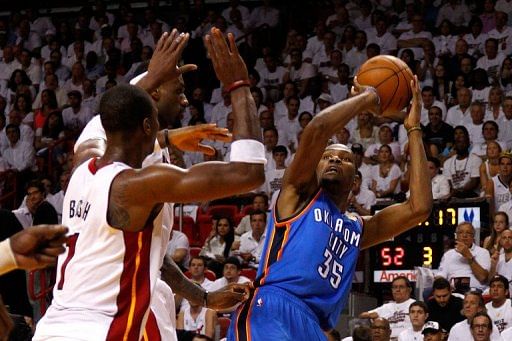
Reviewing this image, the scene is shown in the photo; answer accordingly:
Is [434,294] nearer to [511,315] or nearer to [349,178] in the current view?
[511,315]

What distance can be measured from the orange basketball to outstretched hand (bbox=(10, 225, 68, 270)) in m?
3.08

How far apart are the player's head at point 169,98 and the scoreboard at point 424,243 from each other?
661cm

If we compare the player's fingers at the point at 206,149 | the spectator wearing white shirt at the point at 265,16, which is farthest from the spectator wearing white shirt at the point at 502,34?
the player's fingers at the point at 206,149

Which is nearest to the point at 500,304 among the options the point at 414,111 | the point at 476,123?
the point at 476,123

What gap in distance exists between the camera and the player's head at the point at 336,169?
5.75 metres

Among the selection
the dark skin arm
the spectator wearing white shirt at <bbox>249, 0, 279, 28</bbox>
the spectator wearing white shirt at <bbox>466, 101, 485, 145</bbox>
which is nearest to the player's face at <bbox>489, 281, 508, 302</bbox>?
the spectator wearing white shirt at <bbox>466, 101, 485, 145</bbox>

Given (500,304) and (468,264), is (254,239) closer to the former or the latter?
(468,264)

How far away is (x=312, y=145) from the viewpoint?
541 centimetres

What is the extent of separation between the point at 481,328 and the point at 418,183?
4.70 metres

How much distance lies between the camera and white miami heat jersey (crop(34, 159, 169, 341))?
13.7 feet

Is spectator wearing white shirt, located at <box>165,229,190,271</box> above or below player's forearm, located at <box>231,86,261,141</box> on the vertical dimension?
below

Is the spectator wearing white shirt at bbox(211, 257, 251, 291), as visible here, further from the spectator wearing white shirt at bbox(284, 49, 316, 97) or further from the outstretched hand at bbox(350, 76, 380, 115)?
the outstretched hand at bbox(350, 76, 380, 115)

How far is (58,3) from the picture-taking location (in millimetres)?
22625

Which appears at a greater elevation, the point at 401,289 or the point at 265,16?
the point at 265,16
